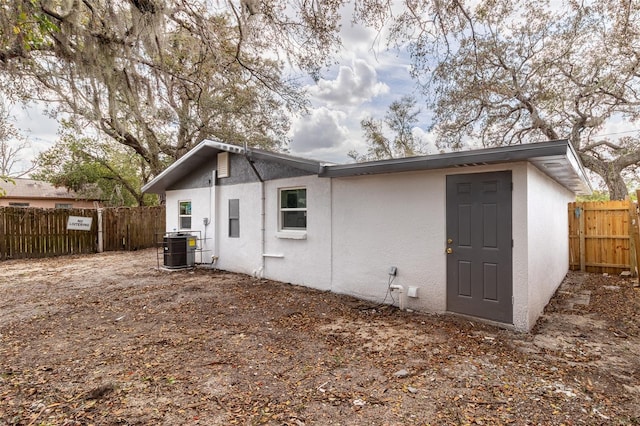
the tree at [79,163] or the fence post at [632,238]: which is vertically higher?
the tree at [79,163]

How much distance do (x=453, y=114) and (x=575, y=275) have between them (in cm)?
554

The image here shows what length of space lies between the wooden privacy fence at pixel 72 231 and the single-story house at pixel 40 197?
10.5 metres

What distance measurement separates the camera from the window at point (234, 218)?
28.0 ft

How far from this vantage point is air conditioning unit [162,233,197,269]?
29.5 feet

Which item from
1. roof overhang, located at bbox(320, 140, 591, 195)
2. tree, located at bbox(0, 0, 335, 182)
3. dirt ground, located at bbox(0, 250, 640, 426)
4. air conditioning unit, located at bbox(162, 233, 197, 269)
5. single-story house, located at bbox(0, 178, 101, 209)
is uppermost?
tree, located at bbox(0, 0, 335, 182)

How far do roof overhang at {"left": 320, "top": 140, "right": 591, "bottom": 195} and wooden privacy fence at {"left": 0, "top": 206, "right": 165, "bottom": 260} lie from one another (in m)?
10.8

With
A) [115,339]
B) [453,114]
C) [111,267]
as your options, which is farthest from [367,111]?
[115,339]

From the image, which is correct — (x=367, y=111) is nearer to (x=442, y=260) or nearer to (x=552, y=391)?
(x=442, y=260)

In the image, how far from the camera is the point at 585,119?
488 inches

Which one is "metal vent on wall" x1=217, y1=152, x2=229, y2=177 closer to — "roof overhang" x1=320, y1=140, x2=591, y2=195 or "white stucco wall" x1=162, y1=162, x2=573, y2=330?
"white stucco wall" x1=162, y1=162, x2=573, y2=330

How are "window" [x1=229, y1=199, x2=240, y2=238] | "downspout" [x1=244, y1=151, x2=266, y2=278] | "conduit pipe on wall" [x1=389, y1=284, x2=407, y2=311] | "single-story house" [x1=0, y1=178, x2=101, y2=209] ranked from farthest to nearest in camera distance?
"single-story house" [x1=0, y1=178, x2=101, y2=209] < "window" [x1=229, y1=199, x2=240, y2=238] < "downspout" [x1=244, y1=151, x2=266, y2=278] < "conduit pipe on wall" [x1=389, y1=284, x2=407, y2=311]

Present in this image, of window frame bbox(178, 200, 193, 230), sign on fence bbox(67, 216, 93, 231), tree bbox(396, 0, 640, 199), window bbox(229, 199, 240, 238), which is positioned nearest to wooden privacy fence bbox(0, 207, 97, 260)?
sign on fence bbox(67, 216, 93, 231)

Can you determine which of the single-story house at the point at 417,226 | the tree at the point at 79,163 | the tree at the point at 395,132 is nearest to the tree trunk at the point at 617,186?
the single-story house at the point at 417,226

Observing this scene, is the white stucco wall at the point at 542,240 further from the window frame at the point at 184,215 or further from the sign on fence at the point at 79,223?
the sign on fence at the point at 79,223
